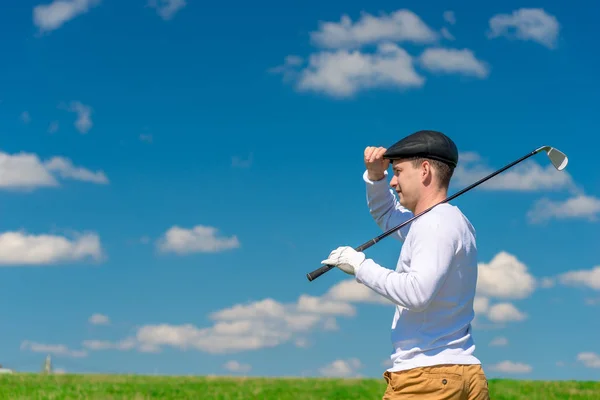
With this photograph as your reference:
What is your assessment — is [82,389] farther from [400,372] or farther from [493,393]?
[400,372]

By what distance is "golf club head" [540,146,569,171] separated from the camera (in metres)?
6.27

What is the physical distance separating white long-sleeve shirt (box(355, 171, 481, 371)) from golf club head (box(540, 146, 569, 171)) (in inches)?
67.4

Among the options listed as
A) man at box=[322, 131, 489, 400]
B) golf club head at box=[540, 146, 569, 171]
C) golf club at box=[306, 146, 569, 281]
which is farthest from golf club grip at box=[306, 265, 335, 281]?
golf club head at box=[540, 146, 569, 171]

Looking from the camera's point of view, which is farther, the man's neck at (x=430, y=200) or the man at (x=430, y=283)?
the man's neck at (x=430, y=200)

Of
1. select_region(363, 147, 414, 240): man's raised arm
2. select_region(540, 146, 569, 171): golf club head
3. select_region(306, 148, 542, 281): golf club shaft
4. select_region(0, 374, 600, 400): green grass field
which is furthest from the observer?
select_region(0, 374, 600, 400): green grass field

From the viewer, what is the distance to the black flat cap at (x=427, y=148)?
196 inches

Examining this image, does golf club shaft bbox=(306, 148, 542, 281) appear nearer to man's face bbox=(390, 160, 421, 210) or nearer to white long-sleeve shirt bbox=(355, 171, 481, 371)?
man's face bbox=(390, 160, 421, 210)

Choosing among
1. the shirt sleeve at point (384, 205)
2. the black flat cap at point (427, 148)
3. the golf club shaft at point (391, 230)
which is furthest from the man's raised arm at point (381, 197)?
the black flat cap at point (427, 148)

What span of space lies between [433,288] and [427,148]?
0.98 meters

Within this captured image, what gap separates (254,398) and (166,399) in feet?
4.31

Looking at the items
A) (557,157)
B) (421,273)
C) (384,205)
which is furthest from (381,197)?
(421,273)

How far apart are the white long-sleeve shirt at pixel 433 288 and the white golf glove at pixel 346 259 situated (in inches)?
3.0

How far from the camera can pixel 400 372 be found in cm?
477

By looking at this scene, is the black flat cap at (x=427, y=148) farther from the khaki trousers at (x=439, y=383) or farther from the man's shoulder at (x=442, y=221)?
the khaki trousers at (x=439, y=383)
